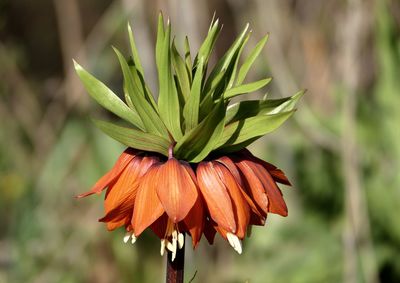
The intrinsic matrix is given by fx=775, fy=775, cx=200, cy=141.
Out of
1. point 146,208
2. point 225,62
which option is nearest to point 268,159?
point 225,62

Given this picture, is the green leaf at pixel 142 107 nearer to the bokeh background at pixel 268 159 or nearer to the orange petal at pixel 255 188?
the orange petal at pixel 255 188

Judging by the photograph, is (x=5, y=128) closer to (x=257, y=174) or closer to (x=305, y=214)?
(x=305, y=214)

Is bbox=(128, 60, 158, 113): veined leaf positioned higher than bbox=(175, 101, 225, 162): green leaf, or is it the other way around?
bbox=(128, 60, 158, 113): veined leaf

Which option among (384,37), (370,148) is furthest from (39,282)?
(384,37)

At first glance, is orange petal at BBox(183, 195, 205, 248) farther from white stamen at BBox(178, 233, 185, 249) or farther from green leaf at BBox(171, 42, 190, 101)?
green leaf at BBox(171, 42, 190, 101)

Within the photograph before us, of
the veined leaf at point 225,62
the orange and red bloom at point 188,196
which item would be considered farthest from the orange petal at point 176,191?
the veined leaf at point 225,62

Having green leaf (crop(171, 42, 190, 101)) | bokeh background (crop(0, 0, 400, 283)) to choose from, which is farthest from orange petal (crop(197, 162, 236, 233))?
bokeh background (crop(0, 0, 400, 283))

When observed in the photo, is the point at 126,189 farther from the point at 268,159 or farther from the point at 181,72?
the point at 268,159

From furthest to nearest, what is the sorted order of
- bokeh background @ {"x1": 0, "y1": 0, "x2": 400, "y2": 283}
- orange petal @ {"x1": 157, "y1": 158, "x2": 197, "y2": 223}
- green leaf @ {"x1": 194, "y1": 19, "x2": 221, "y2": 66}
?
bokeh background @ {"x1": 0, "y1": 0, "x2": 400, "y2": 283}, green leaf @ {"x1": 194, "y1": 19, "x2": 221, "y2": 66}, orange petal @ {"x1": 157, "y1": 158, "x2": 197, "y2": 223}
